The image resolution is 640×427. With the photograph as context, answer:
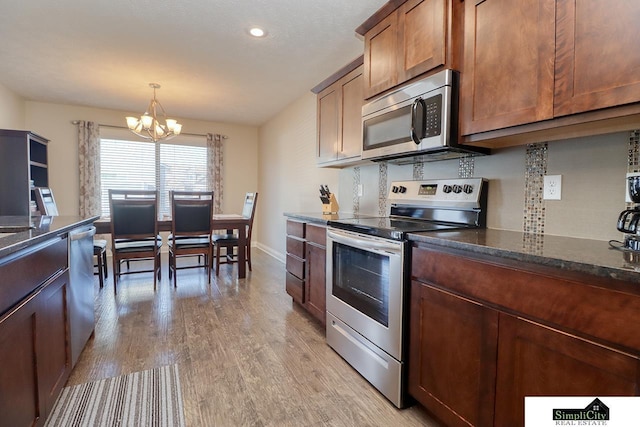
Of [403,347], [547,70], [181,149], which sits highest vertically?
[181,149]

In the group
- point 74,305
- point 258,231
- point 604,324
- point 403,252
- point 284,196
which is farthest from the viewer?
point 258,231

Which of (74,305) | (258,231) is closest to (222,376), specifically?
(74,305)

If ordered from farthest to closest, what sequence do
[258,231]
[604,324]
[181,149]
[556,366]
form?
[258,231]
[181,149]
[556,366]
[604,324]

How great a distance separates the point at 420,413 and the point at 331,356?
685mm

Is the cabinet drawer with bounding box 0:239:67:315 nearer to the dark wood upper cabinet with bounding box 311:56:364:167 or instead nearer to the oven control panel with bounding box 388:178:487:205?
the dark wood upper cabinet with bounding box 311:56:364:167

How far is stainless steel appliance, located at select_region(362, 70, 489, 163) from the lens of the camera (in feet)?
5.43

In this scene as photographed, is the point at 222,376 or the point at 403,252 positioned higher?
the point at 403,252

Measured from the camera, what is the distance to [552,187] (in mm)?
1566

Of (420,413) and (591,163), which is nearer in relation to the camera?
(591,163)

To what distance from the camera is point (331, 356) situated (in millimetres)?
2131

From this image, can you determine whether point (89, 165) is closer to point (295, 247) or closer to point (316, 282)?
point (295, 247)

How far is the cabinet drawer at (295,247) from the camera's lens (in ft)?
9.10

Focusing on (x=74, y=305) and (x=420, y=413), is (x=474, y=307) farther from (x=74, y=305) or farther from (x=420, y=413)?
(x=74, y=305)

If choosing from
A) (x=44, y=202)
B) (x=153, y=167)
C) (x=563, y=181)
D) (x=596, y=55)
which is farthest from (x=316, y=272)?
(x=153, y=167)
